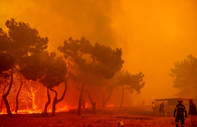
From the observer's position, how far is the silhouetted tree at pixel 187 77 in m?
67.9

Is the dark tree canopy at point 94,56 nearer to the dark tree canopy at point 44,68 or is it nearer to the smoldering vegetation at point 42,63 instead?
the smoldering vegetation at point 42,63

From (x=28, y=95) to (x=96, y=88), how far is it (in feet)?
79.7

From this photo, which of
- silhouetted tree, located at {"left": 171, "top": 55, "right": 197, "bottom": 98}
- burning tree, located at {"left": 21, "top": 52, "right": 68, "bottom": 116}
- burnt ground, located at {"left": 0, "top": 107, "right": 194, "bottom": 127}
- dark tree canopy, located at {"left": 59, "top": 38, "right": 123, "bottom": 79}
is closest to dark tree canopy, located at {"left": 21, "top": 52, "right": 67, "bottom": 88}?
burning tree, located at {"left": 21, "top": 52, "right": 68, "bottom": 116}

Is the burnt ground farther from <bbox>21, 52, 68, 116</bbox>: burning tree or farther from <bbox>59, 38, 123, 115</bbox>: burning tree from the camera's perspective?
<bbox>59, 38, 123, 115</bbox>: burning tree

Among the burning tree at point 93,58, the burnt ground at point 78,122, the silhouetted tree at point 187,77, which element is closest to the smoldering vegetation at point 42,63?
the burning tree at point 93,58

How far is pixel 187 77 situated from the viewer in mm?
68875

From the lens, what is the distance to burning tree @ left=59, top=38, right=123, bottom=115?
3799cm

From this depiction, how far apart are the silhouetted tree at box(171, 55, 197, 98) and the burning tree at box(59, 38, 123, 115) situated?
35.5 m

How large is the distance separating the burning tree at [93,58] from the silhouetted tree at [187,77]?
35.5 metres

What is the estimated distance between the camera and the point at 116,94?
84.9m

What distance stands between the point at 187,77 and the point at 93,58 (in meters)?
41.5

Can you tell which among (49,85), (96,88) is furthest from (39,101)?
(49,85)

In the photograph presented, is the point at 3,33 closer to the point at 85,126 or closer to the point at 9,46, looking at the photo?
the point at 9,46

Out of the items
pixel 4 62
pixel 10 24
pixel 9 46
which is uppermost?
pixel 10 24
